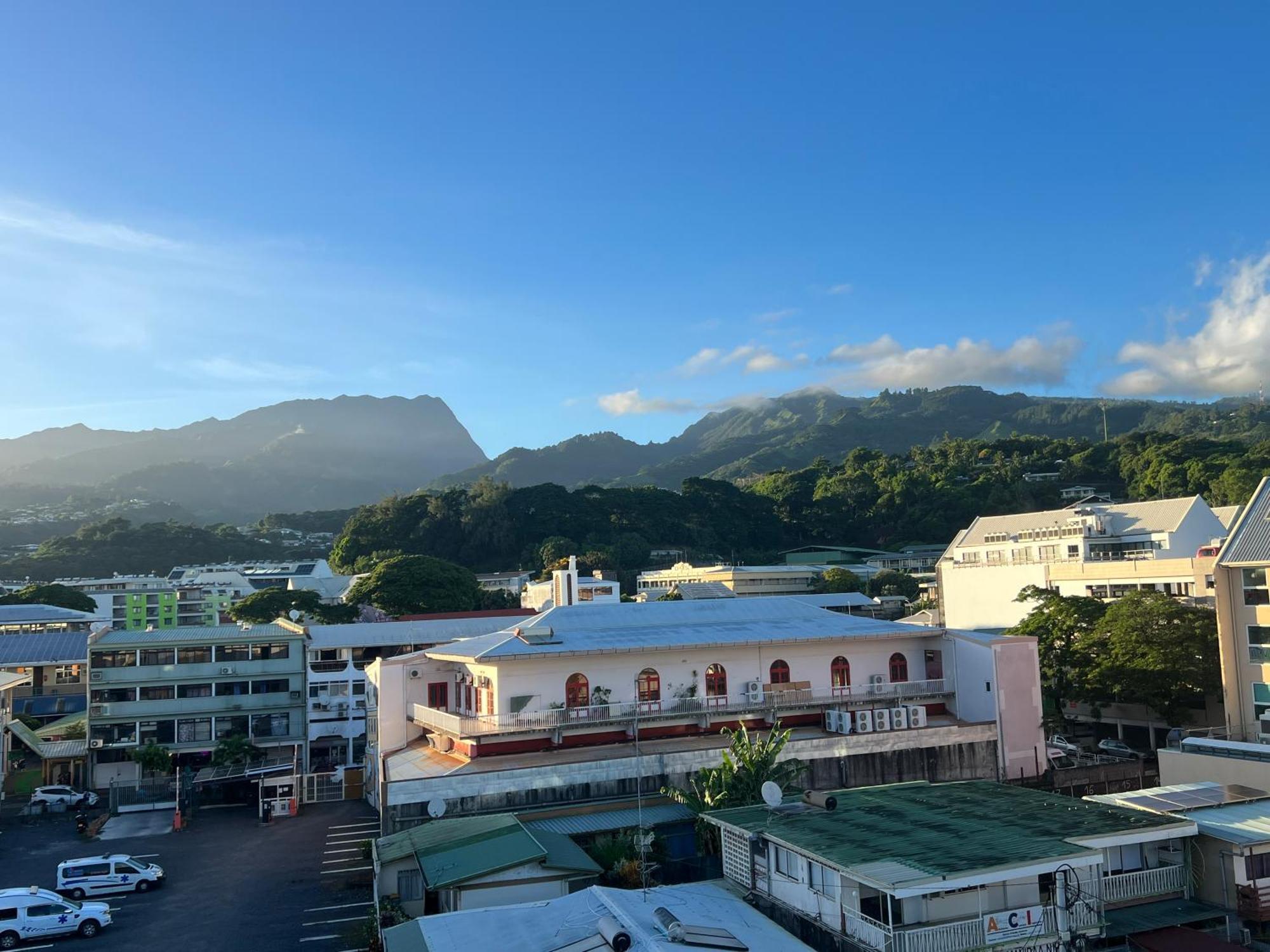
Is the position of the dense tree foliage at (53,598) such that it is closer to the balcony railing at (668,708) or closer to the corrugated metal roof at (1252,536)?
the balcony railing at (668,708)

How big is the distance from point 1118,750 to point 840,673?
15.2m

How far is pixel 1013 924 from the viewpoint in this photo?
14938 mm

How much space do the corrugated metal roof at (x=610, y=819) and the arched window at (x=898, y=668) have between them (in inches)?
455

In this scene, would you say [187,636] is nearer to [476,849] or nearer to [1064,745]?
[476,849]

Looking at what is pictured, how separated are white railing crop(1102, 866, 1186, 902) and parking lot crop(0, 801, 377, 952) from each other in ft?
48.3

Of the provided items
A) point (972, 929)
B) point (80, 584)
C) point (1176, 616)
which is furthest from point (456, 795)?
point (80, 584)

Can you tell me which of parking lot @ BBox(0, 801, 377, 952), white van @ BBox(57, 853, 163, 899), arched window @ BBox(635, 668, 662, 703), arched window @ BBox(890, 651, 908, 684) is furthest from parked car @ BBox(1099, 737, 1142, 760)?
white van @ BBox(57, 853, 163, 899)

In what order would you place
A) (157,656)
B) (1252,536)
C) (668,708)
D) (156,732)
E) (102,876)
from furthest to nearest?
1. (157,656)
2. (156,732)
3. (1252,536)
4. (668,708)
5. (102,876)

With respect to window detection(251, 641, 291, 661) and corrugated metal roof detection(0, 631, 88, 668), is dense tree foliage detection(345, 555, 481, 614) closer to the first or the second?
A: corrugated metal roof detection(0, 631, 88, 668)

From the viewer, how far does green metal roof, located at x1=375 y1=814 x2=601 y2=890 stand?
59.1 ft

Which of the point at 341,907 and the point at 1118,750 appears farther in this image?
the point at 1118,750

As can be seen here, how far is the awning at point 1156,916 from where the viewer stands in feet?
53.2

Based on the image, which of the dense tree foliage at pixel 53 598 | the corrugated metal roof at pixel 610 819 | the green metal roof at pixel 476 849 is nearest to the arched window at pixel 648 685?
the corrugated metal roof at pixel 610 819

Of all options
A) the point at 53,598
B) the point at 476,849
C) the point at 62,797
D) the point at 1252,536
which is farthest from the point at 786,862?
the point at 53,598
